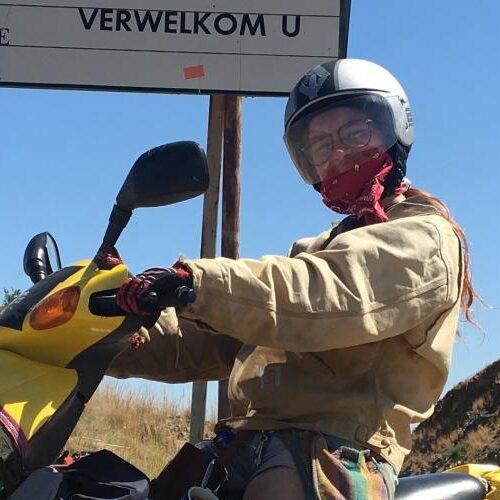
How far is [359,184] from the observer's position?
3.00 m

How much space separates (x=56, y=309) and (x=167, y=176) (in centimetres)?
40

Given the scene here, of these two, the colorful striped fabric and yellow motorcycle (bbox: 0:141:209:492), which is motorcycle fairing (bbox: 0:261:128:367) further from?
the colorful striped fabric

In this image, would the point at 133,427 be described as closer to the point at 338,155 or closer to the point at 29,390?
the point at 338,155

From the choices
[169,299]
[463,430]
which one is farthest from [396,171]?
[463,430]

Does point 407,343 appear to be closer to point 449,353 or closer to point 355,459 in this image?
point 449,353

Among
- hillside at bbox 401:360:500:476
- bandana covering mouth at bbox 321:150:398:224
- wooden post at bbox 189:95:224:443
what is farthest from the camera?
hillside at bbox 401:360:500:476

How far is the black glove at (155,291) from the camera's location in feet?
7.00

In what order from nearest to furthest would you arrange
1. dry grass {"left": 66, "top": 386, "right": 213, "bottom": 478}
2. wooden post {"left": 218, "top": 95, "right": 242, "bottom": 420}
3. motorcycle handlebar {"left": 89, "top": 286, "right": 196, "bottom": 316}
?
→ motorcycle handlebar {"left": 89, "top": 286, "right": 196, "bottom": 316} → wooden post {"left": 218, "top": 95, "right": 242, "bottom": 420} → dry grass {"left": 66, "top": 386, "right": 213, "bottom": 478}

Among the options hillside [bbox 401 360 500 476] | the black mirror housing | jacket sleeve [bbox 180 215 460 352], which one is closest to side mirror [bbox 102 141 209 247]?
the black mirror housing

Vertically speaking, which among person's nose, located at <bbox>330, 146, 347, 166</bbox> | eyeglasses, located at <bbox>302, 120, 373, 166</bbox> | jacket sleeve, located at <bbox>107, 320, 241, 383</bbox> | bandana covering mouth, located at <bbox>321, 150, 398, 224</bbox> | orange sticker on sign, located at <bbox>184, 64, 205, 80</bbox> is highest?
orange sticker on sign, located at <bbox>184, 64, 205, 80</bbox>

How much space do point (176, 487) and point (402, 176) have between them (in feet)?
4.16

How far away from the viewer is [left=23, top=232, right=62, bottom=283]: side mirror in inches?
103

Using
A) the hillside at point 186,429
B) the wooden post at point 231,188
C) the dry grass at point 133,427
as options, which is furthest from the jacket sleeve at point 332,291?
the dry grass at point 133,427

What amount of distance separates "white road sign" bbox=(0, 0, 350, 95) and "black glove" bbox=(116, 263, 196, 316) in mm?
4290
